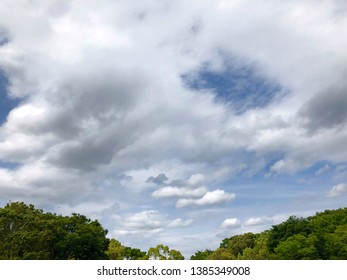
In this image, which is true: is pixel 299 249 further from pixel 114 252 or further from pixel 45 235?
pixel 114 252

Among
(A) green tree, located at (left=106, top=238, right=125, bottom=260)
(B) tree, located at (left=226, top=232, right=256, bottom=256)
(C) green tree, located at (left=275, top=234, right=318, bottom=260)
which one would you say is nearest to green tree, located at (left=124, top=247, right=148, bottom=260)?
(A) green tree, located at (left=106, top=238, right=125, bottom=260)

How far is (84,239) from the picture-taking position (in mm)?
65938

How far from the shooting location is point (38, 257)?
5388 cm

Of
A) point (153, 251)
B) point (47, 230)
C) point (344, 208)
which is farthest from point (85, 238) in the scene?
point (344, 208)

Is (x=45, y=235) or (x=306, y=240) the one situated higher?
(x=45, y=235)

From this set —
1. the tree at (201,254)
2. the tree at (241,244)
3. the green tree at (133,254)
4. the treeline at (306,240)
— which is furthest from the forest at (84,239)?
the tree at (201,254)

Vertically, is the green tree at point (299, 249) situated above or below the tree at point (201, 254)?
below

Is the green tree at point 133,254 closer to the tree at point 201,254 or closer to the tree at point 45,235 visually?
the tree at point 201,254

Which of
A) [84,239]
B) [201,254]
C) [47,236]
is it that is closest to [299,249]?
[84,239]

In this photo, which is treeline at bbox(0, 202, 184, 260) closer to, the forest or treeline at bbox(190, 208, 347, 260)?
the forest

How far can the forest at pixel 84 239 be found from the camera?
2143 inches

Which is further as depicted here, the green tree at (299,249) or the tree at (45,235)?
the green tree at (299,249)

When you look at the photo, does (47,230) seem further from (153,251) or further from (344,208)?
(344,208)
